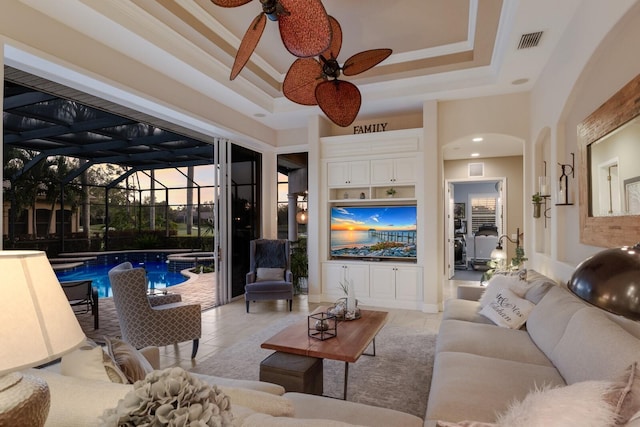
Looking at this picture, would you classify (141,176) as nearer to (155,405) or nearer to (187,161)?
(187,161)

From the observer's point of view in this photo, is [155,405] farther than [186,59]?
No

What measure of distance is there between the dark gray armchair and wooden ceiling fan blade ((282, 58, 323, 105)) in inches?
122

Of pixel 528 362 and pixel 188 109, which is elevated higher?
pixel 188 109

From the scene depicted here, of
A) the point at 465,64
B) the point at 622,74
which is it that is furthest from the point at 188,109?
the point at 622,74

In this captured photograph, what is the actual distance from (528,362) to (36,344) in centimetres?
251

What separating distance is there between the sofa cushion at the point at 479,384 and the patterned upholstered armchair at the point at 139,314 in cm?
234

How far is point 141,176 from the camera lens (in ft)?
35.2

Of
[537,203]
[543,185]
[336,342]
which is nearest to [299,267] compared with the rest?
[336,342]

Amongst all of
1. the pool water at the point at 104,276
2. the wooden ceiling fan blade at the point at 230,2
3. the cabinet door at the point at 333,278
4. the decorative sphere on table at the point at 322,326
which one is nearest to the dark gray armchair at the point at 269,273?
the cabinet door at the point at 333,278

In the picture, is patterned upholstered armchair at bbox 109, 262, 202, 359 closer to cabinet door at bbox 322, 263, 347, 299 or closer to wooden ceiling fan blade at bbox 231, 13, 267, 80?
wooden ceiling fan blade at bbox 231, 13, 267, 80

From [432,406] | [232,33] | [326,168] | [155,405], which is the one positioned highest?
[232,33]

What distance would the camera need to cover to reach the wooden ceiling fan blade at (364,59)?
8.28ft

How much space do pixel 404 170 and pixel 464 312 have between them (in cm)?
241

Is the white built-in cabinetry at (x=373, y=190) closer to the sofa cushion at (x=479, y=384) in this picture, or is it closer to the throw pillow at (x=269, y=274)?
the throw pillow at (x=269, y=274)
